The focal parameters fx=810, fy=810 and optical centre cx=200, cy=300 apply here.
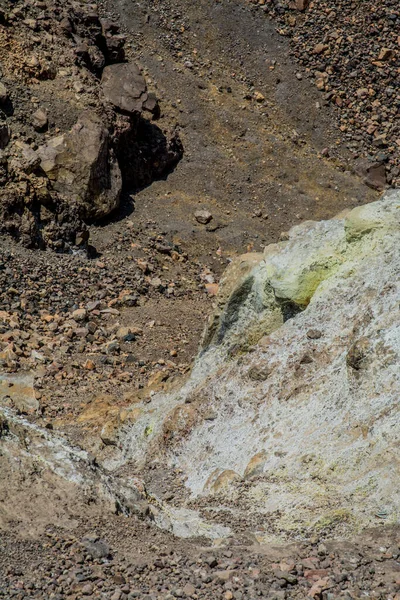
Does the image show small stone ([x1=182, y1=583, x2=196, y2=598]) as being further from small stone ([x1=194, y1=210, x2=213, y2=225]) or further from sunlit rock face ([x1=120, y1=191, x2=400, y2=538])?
small stone ([x1=194, y1=210, x2=213, y2=225])

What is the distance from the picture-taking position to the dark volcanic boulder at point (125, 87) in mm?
19734

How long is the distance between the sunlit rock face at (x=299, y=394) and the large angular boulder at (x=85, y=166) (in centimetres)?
693

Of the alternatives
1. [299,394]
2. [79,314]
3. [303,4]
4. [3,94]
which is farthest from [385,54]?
[299,394]

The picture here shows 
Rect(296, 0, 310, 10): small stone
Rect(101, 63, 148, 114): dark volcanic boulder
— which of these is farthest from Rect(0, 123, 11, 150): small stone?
Rect(296, 0, 310, 10): small stone

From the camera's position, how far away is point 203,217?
19.3 metres

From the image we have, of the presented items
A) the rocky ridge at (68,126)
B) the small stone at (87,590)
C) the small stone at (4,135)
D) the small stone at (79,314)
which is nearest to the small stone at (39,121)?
the rocky ridge at (68,126)

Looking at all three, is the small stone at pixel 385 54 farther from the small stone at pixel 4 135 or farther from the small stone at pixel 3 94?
the small stone at pixel 4 135

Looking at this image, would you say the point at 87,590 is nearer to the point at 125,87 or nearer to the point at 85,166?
the point at 85,166

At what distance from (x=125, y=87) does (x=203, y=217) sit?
3930 millimetres

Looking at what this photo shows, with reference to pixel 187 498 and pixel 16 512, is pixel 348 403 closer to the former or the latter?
pixel 187 498

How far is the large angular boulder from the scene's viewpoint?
17141 millimetres

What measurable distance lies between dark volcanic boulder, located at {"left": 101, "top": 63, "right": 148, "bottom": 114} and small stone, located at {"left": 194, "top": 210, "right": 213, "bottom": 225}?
2.99 m

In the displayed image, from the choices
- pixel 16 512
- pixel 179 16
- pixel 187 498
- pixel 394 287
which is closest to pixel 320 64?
pixel 179 16

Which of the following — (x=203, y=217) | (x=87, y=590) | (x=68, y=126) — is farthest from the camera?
(x=203, y=217)
